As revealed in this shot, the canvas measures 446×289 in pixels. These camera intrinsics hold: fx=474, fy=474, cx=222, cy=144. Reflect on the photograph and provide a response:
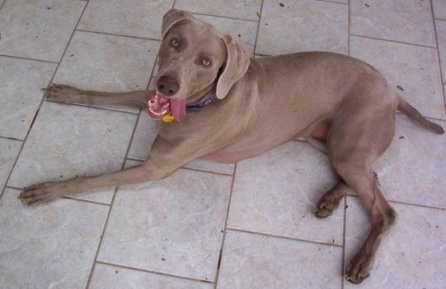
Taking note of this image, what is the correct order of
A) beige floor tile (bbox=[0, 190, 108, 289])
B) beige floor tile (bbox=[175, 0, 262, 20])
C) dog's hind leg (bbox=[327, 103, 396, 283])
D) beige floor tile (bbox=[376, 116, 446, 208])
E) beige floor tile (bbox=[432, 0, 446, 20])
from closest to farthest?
1. beige floor tile (bbox=[0, 190, 108, 289])
2. dog's hind leg (bbox=[327, 103, 396, 283])
3. beige floor tile (bbox=[376, 116, 446, 208])
4. beige floor tile (bbox=[175, 0, 262, 20])
5. beige floor tile (bbox=[432, 0, 446, 20])

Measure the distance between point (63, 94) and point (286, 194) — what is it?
4.96ft

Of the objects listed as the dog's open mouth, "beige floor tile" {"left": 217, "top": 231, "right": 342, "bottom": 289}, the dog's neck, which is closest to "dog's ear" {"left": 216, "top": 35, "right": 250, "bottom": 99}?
the dog's neck

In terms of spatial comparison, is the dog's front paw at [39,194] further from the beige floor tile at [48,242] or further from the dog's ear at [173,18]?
the dog's ear at [173,18]

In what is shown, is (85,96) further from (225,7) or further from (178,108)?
(225,7)

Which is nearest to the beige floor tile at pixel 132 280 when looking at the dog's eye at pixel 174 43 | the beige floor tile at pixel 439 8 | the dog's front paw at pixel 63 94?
the dog's front paw at pixel 63 94

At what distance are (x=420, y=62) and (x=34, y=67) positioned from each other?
269 cm

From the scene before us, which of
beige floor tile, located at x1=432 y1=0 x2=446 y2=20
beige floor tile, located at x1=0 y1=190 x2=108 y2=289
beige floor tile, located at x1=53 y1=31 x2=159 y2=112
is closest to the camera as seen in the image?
beige floor tile, located at x1=0 y1=190 x2=108 y2=289

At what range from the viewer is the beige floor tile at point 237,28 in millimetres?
3402

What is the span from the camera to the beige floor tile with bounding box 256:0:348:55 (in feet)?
11.2

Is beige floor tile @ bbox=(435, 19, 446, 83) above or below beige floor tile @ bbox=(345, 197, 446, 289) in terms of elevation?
above

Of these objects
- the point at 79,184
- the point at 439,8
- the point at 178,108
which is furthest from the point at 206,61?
the point at 439,8

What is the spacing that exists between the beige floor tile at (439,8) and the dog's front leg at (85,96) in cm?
242

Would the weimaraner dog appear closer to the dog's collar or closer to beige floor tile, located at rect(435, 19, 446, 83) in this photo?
the dog's collar

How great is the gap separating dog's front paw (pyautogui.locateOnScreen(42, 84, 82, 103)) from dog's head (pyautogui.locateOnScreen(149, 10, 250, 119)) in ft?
→ 3.20
